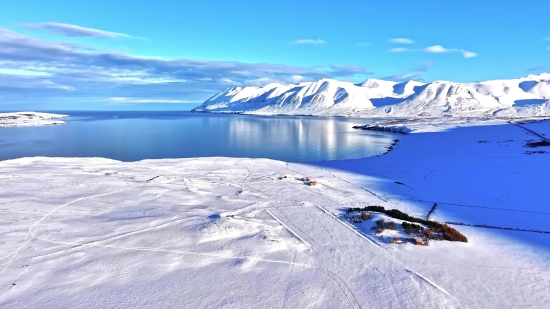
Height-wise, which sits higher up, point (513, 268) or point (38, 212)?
point (38, 212)

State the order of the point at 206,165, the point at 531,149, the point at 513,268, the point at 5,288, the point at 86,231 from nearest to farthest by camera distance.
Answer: the point at 5,288, the point at 513,268, the point at 86,231, the point at 206,165, the point at 531,149

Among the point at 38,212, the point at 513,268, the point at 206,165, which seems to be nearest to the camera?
the point at 513,268

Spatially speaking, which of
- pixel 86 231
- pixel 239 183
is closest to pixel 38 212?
pixel 86 231

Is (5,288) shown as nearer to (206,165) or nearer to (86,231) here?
(86,231)

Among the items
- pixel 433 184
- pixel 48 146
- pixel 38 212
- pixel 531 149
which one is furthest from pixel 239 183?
pixel 48 146

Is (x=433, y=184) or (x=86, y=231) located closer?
(x=86, y=231)

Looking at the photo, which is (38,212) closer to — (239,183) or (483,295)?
(239,183)
